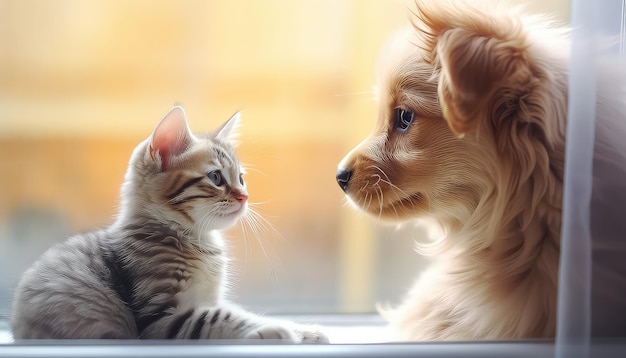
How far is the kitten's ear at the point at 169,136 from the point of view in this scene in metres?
1.12

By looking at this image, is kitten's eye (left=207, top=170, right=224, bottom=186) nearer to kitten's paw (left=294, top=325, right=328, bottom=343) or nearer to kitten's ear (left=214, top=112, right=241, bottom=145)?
kitten's ear (left=214, top=112, right=241, bottom=145)

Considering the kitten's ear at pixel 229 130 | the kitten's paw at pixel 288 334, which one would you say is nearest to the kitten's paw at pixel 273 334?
the kitten's paw at pixel 288 334

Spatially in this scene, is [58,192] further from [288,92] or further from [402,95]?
[402,95]

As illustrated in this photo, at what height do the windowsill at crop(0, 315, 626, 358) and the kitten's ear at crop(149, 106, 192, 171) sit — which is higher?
the kitten's ear at crop(149, 106, 192, 171)

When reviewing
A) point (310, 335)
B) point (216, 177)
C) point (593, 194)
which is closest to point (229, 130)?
point (216, 177)

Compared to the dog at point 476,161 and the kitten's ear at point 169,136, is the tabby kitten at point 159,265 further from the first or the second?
the dog at point 476,161

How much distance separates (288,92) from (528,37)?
2.08 ft

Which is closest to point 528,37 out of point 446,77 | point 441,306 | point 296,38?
point 446,77

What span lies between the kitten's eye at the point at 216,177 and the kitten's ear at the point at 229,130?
13 centimetres

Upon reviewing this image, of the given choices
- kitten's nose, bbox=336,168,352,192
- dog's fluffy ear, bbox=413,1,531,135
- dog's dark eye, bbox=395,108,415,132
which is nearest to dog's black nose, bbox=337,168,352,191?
kitten's nose, bbox=336,168,352,192

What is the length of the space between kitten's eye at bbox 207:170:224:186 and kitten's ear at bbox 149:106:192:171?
0.08 m

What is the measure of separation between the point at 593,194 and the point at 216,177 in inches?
26.0

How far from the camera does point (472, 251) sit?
1.04m

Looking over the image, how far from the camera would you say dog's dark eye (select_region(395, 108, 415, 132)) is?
106cm
